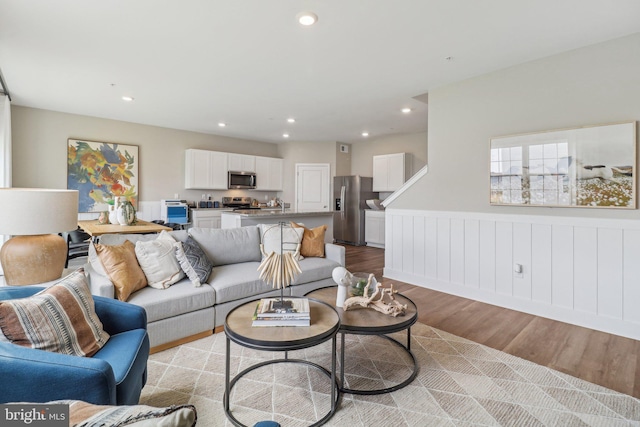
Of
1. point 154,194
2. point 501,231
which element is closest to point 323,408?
point 501,231

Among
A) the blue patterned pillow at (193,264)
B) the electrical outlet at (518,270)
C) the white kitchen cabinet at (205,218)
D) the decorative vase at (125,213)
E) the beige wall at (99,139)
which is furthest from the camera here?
the white kitchen cabinet at (205,218)

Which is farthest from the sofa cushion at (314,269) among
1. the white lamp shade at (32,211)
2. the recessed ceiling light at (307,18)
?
the recessed ceiling light at (307,18)

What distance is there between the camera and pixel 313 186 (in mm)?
7953

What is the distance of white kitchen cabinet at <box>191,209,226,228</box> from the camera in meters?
6.50

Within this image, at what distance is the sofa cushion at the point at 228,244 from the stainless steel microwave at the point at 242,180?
3.96 meters

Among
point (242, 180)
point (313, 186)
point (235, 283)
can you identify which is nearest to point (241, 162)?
point (242, 180)

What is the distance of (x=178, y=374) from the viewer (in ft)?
6.91

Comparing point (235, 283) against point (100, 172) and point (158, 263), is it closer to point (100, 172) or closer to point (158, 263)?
point (158, 263)

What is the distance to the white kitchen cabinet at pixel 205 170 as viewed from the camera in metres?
6.58

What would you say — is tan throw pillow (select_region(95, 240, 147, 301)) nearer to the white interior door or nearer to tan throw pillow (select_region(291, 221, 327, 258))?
tan throw pillow (select_region(291, 221, 327, 258))

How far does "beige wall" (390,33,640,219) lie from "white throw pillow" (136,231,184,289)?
9.84 ft

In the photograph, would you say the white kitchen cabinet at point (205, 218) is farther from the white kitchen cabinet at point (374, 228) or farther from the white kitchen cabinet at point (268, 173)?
the white kitchen cabinet at point (374, 228)

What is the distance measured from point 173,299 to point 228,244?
95 cm

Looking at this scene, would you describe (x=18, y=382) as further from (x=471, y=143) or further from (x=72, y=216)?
(x=471, y=143)
